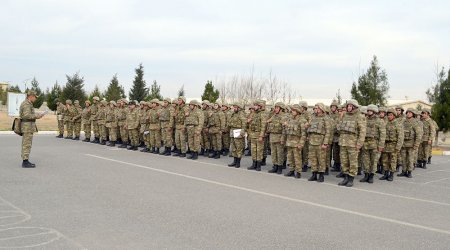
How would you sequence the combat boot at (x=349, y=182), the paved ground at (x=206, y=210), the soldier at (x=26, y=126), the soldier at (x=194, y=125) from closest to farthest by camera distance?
the paved ground at (x=206, y=210) < the combat boot at (x=349, y=182) < the soldier at (x=26, y=126) < the soldier at (x=194, y=125)

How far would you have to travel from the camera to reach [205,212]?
261 inches

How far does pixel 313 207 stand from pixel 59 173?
6065mm

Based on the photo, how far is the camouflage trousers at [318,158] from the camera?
10266 mm

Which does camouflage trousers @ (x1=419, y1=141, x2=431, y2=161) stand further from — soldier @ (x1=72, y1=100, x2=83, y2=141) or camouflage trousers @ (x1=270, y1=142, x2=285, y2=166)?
soldier @ (x1=72, y1=100, x2=83, y2=141)

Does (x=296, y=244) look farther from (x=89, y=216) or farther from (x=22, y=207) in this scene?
(x=22, y=207)

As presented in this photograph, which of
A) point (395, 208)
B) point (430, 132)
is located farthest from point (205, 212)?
point (430, 132)

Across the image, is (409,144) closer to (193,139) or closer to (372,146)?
(372,146)

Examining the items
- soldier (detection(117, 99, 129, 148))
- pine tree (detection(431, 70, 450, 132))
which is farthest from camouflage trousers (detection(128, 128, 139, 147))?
pine tree (detection(431, 70, 450, 132))

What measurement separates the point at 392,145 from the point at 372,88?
12.7 m

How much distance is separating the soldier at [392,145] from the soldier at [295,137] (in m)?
2.31

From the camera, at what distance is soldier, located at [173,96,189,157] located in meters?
14.4

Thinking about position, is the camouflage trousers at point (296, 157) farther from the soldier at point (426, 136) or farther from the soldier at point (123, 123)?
the soldier at point (123, 123)

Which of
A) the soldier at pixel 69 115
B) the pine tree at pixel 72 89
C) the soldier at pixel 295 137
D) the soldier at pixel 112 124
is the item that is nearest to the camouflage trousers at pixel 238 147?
the soldier at pixel 295 137

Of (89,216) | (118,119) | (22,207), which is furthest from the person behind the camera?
(118,119)
